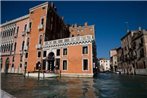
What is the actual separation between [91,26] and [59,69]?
23.0 meters

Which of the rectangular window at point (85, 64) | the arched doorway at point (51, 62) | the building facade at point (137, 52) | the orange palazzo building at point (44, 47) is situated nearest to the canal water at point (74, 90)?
the rectangular window at point (85, 64)

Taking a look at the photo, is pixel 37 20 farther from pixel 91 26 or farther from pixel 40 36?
pixel 91 26

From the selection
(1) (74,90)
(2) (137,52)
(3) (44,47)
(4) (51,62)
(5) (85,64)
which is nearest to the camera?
(1) (74,90)

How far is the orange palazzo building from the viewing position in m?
26.4

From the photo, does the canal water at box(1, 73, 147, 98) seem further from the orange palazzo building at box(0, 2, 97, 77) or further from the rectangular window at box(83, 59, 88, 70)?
the orange palazzo building at box(0, 2, 97, 77)

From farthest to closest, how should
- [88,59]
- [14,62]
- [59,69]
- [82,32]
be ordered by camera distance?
[82,32] < [14,62] < [59,69] < [88,59]

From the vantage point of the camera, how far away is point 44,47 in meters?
30.8

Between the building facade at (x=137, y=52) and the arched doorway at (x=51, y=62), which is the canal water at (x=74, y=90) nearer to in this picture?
the arched doorway at (x=51, y=62)

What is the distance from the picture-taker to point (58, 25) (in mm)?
38656

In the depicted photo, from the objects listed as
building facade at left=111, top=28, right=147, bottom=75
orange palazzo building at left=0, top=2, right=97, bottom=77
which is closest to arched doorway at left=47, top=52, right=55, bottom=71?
orange palazzo building at left=0, top=2, right=97, bottom=77

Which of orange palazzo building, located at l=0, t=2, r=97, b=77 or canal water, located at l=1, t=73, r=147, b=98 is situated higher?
orange palazzo building, located at l=0, t=2, r=97, b=77

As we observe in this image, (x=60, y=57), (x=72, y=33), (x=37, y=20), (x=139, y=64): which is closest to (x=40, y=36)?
(x=37, y=20)

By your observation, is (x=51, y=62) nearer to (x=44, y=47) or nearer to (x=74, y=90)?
(x=44, y=47)

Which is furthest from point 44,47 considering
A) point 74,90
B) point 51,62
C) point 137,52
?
point 137,52
